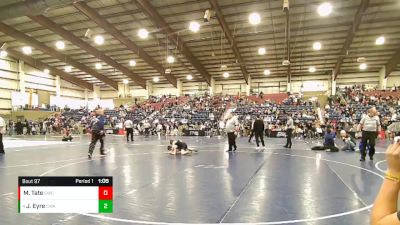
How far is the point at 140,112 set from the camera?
3631 centimetres

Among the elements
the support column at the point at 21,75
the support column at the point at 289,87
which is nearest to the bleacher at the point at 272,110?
the support column at the point at 289,87

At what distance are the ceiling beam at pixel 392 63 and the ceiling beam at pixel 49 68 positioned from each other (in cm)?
4128

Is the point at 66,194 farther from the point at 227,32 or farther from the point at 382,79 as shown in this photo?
the point at 382,79

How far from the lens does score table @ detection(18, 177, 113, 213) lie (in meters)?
2.34

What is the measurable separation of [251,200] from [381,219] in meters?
3.71

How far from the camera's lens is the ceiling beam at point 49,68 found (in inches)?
1531

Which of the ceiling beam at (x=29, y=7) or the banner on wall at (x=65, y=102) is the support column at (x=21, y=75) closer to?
the banner on wall at (x=65, y=102)

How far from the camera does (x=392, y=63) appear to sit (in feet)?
110

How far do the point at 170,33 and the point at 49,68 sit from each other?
22.7 metres

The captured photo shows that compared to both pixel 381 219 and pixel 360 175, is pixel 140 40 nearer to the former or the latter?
pixel 360 175

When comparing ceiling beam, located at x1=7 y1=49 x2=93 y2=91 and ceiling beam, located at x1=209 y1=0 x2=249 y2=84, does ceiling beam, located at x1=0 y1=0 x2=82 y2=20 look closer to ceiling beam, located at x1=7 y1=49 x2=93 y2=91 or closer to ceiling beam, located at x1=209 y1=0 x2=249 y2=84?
ceiling beam, located at x1=209 y1=0 x2=249 y2=84

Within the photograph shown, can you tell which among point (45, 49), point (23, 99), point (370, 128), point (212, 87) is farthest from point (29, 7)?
point (212, 87)

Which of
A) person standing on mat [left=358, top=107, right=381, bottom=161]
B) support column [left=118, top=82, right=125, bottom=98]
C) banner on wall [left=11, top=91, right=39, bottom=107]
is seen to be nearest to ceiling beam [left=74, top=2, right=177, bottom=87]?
support column [left=118, top=82, right=125, bottom=98]

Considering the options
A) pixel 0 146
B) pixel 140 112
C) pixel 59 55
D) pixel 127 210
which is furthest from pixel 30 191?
pixel 59 55
